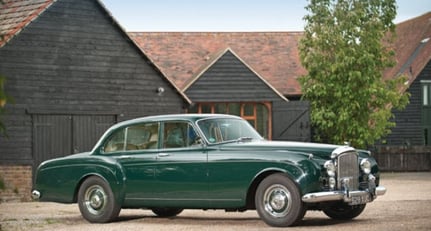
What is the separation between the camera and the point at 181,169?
42.8 ft

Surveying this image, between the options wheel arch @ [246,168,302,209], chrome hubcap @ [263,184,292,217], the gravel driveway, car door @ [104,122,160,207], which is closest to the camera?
chrome hubcap @ [263,184,292,217]

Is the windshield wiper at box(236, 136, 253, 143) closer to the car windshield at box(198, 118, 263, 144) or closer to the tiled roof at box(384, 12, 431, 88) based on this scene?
the car windshield at box(198, 118, 263, 144)

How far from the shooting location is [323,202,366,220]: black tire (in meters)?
13.2

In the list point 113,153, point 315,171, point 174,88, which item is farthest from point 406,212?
point 174,88

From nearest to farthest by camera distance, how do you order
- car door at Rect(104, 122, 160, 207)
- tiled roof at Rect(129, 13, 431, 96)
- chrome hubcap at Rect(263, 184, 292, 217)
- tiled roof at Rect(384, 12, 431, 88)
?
chrome hubcap at Rect(263, 184, 292, 217)
car door at Rect(104, 122, 160, 207)
tiled roof at Rect(129, 13, 431, 96)
tiled roof at Rect(384, 12, 431, 88)

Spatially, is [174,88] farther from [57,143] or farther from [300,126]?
[300,126]

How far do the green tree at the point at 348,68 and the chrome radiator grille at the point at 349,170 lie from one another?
21814 millimetres

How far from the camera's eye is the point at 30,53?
2345 cm


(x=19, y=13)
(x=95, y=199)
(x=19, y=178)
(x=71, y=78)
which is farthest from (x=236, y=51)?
(x=95, y=199)

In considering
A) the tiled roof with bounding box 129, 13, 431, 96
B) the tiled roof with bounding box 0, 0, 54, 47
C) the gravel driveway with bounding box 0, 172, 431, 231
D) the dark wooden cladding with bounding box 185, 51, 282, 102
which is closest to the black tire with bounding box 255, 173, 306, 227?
the gravel driveway with bounding box 0, 172, 431, 231

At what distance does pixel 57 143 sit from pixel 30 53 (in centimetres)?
235

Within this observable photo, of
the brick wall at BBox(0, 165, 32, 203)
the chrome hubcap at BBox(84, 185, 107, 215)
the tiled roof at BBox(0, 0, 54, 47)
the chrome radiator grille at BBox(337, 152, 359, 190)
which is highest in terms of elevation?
the tiled roof at BBox(0, 0, 54, 47)

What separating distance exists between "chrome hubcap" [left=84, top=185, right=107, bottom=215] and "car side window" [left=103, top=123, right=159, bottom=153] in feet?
2.04

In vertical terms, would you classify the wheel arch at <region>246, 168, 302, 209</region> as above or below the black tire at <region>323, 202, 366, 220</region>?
above
